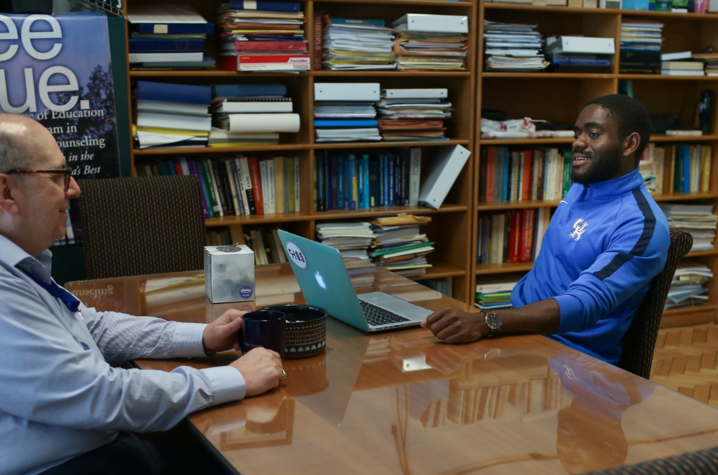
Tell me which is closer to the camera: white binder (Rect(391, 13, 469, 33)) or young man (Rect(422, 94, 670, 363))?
young man (Rect(422, 94, 670, 363))

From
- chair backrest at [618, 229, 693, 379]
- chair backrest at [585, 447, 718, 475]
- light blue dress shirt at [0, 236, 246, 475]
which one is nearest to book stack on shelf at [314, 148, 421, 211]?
chair backrest at [618, 229, 693, 379]

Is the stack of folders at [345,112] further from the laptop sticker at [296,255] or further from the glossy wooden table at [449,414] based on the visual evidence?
the glossy wooden table at [449,414]

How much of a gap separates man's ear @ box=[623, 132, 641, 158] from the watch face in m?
0.80

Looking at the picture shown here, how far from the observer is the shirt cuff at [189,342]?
1492 millimetres

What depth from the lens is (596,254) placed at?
6.48 feet

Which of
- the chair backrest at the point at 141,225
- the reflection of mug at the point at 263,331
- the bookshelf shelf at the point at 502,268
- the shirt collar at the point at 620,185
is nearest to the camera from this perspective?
the reflection of mug at the point at 263,331

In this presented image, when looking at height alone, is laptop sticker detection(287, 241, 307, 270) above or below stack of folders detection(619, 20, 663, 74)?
below

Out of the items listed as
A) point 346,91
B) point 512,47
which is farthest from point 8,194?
point 512,47

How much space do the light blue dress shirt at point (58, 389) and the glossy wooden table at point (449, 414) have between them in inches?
2.2

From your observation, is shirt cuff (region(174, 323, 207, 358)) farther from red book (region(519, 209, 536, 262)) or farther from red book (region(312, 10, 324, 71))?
red book (region(519, 209, 536, 262))

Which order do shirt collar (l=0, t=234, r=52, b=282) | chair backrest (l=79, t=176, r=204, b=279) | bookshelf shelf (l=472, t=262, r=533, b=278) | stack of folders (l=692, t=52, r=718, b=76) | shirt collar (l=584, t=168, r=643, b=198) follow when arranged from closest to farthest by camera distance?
shirt collar (l=0, t=234, r=52, b=282) < shirt collar (l=584, t=168, r=643, b=198) < chair backrest (l=79, t=176, r=204, b=279) < bookshelf shelf (l=472, t=262, r=533, b=278) < stack of folders (l=692, t=52, r=718, b=76)

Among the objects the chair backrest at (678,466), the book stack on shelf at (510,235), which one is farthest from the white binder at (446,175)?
the chair backrest at (678,466)

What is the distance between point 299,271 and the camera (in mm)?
1772

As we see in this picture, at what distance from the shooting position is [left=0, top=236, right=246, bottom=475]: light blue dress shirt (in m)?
1.12
